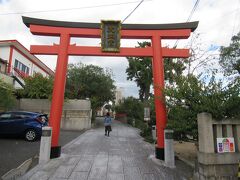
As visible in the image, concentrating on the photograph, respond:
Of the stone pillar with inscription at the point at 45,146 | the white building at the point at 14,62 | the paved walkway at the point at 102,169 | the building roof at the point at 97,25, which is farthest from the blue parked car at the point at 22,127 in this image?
the white building at the point at 14,62

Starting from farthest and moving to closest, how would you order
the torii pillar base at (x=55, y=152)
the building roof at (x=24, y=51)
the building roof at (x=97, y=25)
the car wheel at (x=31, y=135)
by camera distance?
the building roof at (x=24, y=51), the car wheel at (x=31, y=135), the building roof at (x=97, y=25), the torii pillar base at (x=55, y=152)

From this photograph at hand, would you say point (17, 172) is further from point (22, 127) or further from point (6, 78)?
point (6, 78)

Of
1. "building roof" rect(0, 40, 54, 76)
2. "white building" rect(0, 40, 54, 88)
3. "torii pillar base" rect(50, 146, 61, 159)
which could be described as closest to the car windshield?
"torii pillar base" rect(50, 146, 61, 159)

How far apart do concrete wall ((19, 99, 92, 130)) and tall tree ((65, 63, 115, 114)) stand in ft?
17.8

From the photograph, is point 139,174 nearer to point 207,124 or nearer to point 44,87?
point 207,124

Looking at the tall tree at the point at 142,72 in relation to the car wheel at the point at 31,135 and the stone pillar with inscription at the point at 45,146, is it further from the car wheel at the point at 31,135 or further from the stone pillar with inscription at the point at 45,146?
the stone pillar with inscription at the point at 45,146

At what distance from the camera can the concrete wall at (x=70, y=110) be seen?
2148cm

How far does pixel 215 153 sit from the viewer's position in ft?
19.5

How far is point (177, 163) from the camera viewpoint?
8.58m

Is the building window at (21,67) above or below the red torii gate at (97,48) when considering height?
above

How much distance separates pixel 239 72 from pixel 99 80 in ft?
50.2

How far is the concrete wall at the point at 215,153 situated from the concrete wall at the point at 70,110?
666 inches

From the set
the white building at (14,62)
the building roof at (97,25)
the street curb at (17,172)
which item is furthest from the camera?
the white building at (14,62)

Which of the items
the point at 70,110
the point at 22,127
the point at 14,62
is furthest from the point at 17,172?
the point at 14,62
